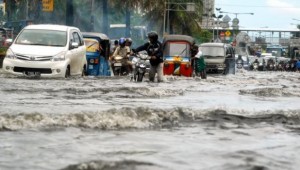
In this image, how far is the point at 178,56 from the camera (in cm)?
2595

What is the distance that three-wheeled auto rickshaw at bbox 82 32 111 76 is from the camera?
21484mm

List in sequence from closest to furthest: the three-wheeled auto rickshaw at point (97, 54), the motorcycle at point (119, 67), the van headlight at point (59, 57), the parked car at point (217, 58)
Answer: the van headlight at point (59, 57) < the motorcycle at point (119, 67) < the three-wheeled auto rickshaw at point (97, 54) < the parked car at point (217, 58)

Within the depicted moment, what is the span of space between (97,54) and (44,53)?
566cm

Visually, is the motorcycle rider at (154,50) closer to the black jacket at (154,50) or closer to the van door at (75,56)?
the black jacket at (154,50)

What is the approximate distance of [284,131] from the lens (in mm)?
8281

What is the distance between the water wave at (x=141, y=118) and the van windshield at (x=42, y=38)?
7.88 metres

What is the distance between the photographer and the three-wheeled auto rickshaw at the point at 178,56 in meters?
25.4

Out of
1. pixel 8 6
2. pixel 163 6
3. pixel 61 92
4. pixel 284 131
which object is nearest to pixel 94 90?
pixel 61 92

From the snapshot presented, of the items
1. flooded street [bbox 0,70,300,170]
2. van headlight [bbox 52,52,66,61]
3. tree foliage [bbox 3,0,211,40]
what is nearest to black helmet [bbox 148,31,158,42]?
van headlight [bbox 52,52,66,61]

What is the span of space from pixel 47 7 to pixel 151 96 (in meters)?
Result: 25.2

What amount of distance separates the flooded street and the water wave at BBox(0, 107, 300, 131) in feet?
0.04

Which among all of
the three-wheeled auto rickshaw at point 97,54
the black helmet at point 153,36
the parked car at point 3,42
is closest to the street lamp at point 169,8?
the parked car at point 3,42

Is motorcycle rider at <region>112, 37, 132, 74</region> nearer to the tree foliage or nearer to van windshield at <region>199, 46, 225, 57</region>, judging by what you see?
van windshield at <region>199, 46, 225, 57</region>

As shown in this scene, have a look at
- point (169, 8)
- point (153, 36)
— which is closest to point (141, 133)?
point (153, 36)
